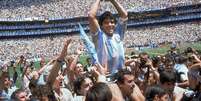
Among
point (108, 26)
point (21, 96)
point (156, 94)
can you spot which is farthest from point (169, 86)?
point (21, 96)

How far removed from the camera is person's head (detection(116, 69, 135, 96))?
18.8 ft

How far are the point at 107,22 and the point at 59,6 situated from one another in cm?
5894

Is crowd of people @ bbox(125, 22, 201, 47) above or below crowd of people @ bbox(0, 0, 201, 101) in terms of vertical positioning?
above

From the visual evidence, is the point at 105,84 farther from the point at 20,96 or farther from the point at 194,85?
the point at 194,85

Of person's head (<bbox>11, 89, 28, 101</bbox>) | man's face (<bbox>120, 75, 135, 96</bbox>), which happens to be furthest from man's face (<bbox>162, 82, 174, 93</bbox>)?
person's head (<bbox>11, 89, 28, 101</bbox>)

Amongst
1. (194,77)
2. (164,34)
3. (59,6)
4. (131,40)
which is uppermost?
(59,6)

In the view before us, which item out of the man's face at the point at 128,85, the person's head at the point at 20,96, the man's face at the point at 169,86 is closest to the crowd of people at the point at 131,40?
the person's head at the point at 20,96

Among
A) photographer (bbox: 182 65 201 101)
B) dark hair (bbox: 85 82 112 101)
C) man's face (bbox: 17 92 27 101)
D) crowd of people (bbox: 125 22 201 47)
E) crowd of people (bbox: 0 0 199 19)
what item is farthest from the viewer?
crowd of people (bbox: 0 0 199 19)

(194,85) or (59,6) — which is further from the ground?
(59,6)

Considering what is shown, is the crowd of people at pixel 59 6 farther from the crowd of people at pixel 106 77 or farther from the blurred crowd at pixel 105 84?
the blurred crowd at pixel 105 84

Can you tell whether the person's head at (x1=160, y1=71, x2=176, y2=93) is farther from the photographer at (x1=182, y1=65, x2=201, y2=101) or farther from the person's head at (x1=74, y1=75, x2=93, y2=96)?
the person's head at (x1=74, y1=75, x2=93, y2=96)

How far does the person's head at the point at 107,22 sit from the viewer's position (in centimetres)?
688

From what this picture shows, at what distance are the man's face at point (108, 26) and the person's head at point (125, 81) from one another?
4.23 ft

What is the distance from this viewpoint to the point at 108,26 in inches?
275
